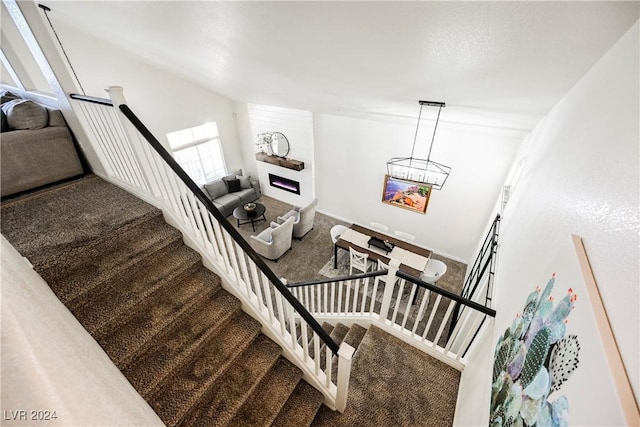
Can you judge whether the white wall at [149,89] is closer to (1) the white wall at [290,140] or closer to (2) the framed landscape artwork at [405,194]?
(1) the white wall at [290,140]

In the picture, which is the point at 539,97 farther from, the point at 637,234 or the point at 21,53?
the point at 21,53

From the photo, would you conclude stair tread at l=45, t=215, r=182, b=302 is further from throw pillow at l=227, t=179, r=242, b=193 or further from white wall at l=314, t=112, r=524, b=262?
throw pillow at l=227, t=179, r=242, b=193

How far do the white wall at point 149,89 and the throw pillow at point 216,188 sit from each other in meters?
0.96

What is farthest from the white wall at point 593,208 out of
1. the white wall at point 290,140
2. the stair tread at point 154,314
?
the white wall at point 290,140

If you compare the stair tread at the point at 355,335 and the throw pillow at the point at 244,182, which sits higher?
the stair tread at the point at 355,335

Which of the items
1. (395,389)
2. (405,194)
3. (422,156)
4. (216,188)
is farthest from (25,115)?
(405,194)

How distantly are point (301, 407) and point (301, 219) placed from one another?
4.01 meters

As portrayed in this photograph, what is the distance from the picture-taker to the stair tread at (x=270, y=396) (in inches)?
68.1

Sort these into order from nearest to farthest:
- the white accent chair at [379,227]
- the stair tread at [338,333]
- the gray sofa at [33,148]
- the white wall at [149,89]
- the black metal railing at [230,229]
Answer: the black metal railing at [230,229] < the gray sofa at [33,148] < the stair tread at [338,333] < the white wall at [149,89] < the white accent chair at [379,227]

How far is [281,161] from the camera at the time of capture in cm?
673

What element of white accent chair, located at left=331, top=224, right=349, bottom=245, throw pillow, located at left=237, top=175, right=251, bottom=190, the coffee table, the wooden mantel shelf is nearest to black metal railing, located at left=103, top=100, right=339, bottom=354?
white accent chair, located at left=331, top=224, right=349, bottom=245

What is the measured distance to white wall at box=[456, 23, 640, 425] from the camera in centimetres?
66

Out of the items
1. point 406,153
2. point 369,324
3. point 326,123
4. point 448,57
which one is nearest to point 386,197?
point 406,153

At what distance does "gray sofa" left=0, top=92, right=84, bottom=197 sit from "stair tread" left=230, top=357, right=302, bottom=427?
2.87 metres
